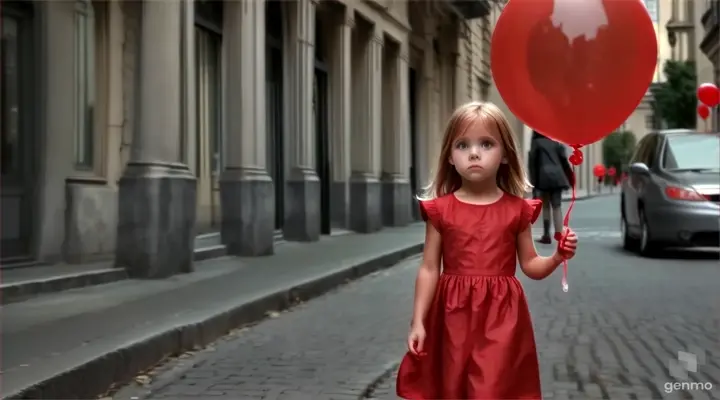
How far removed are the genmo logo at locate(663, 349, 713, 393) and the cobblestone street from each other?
13 mm

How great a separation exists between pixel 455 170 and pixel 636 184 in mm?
10111

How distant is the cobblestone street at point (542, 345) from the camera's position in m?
5.37

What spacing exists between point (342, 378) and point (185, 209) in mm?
4843

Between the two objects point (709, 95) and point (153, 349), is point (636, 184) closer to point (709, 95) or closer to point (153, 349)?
point (709, 95)

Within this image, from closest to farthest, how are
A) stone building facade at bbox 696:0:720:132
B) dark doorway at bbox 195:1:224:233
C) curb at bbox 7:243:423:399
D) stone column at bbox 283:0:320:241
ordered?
curb at bbox 7:243:423:399, dark doorway at bbox 195:1:224:233, stone column at bbox 283:0:320:241, stone building facade at bbox 696:0:720:132

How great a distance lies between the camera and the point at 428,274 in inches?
128

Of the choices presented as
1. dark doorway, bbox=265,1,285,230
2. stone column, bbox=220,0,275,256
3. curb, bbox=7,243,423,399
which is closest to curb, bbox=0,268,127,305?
curb, bbox=7,243,423,399

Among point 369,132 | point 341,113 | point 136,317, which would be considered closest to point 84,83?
point 136,317

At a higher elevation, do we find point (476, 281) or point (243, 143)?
point (243, 143)

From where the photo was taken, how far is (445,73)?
1099 inches

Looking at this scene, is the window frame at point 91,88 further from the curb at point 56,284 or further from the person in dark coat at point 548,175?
the person in dark coat at point 548,175

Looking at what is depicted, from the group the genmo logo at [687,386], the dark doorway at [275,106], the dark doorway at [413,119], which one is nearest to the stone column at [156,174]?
the dark doorway at [275,106]

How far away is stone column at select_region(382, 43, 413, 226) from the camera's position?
69.0 ft

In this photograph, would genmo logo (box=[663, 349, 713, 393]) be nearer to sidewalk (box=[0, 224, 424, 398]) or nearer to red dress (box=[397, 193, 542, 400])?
red dress (box=[397, 193, 542, 400])
